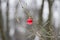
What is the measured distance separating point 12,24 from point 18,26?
3.5 inches

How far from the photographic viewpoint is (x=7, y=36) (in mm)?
1854

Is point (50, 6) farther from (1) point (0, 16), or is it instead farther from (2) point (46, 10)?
(1) point (0, 16)

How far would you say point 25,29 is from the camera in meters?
1.79

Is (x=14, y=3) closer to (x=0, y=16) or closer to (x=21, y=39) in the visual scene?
(x=0, y=16)

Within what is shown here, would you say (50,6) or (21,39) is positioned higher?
(50,6)

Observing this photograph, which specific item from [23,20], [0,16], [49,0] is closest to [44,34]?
[23,20]

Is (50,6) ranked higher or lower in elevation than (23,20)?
higher

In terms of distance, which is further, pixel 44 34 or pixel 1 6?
pixel 1 6

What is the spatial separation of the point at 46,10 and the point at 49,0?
0.13m

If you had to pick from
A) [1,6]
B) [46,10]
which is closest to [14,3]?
[1,6]

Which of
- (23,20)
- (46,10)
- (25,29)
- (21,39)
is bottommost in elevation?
(21,39)

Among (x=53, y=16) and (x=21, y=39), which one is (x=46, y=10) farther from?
(x=21, y=39)

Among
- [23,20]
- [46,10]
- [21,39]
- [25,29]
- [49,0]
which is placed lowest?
[21,39]

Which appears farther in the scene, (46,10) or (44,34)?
(46,10)
